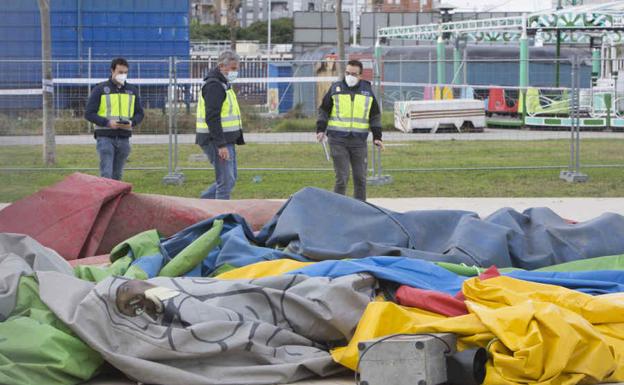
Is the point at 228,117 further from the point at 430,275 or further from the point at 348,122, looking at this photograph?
the point at 430,275

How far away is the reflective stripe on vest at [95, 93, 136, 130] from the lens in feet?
41.1

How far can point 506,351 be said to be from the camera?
5.24 m

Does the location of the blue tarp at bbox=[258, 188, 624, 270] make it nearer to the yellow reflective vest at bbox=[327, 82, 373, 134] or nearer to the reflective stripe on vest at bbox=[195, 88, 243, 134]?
the reflective stripe on vest at bbox=[195, 88, 243, 134]

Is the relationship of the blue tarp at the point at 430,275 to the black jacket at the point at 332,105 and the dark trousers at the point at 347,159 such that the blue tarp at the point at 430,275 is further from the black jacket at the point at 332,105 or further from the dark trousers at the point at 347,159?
the black jacket at the point at 332,105

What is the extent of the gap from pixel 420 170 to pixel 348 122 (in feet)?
15.9

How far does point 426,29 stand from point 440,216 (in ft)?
96.6

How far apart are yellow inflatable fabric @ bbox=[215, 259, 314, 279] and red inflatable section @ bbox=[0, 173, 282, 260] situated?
1.49 metres

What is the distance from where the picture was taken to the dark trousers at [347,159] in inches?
476

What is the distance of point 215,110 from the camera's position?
37.6ft

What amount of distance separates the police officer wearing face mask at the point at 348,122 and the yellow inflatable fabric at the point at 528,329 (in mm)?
6309

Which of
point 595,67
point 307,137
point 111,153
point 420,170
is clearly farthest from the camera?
point 595,67

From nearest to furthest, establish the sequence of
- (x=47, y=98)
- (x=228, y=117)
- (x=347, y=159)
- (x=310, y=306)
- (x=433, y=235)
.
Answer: (x=310, y=306)
(x=433, y=235)
(x=228, y=117)
(x=347, y=159)
(x=47, y=98)

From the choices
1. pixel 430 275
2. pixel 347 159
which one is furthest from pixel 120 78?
pixel 430 275

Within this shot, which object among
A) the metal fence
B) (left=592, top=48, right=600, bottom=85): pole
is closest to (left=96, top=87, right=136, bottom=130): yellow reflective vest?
the metal fence
